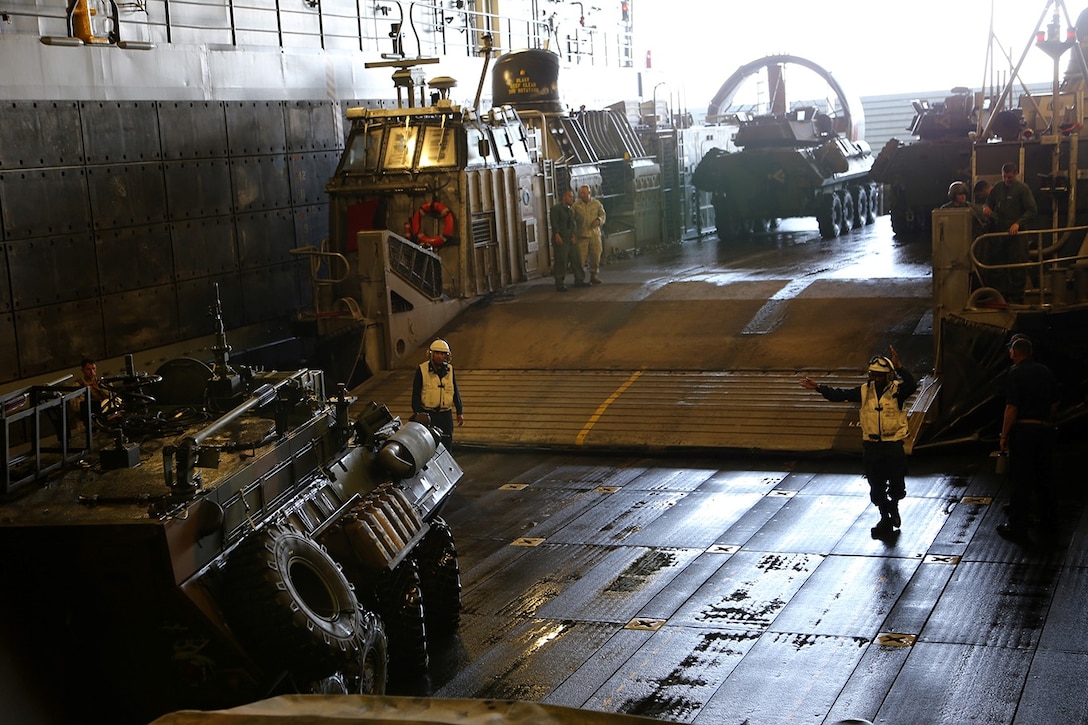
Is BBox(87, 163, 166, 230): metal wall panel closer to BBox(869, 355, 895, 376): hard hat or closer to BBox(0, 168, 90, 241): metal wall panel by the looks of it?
BBox(0, 168, 90, 241): metal wall panel

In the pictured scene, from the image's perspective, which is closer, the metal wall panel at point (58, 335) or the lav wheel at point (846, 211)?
the metal wall panel at point (58, 335)

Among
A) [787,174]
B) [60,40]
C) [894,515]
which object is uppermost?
[60,40]

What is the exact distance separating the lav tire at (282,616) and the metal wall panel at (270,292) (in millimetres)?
10610

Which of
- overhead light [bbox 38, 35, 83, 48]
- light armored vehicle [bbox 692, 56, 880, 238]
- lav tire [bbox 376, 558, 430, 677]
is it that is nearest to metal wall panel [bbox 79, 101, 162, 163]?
overhead light [bbox 38, 35, 83, 48]

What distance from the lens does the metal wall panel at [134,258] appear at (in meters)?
14.4

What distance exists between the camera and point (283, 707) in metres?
3.57

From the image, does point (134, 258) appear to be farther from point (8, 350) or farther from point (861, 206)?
point (861, 206)

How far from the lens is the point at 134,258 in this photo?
14797mm

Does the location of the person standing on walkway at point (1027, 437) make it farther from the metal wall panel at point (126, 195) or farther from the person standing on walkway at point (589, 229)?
the metal wall panel at point (126, 195)

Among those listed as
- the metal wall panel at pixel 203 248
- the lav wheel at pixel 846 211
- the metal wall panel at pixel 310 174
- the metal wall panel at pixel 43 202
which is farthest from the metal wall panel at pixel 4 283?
the lav wheel at pixel 846 211

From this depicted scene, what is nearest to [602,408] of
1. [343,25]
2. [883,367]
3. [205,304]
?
[883,367]

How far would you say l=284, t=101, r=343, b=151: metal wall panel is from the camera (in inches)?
682

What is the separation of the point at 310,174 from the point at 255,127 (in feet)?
4.51

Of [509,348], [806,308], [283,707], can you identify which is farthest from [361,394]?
[283,707]
